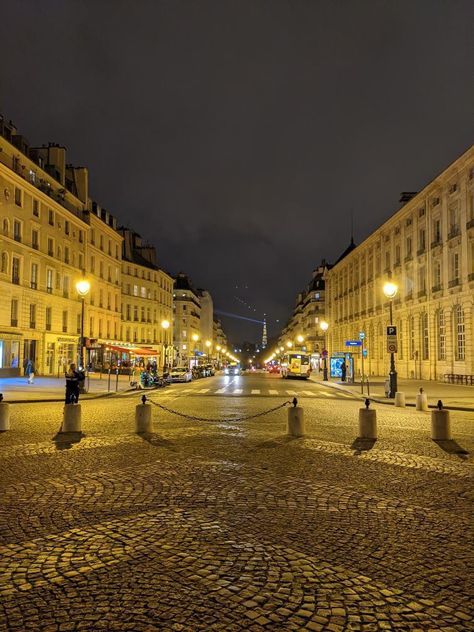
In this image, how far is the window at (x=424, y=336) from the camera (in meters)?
46.2

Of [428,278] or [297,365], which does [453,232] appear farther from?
[297,365]

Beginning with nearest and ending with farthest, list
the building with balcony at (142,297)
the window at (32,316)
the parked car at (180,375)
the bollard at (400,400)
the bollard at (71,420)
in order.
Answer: the bollard at (71,420) < the bollard at (400,400) < the parked car at (180,375) < the window at (32,316) < the building with balcony at (142,297)

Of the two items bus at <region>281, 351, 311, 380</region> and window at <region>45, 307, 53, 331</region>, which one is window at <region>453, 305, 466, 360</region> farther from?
window at <region>45, 307, 53, 331</region>

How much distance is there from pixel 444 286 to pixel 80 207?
120 feet

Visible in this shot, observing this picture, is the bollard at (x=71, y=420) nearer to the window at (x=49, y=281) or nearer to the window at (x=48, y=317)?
the window at (x=48, y=317)

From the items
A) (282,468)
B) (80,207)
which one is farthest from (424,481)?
(80,207)

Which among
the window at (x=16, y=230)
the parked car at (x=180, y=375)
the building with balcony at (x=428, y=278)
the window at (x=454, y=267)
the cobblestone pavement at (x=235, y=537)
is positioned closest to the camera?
the cobblestone pavement at (x=235, y=537)

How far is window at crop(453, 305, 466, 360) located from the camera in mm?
39406

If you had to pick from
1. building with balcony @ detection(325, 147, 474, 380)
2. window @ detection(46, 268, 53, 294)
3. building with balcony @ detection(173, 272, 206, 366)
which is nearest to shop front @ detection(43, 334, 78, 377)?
window @ detection(46, 268, 53, 294)

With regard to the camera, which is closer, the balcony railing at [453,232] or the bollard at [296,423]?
the bollard at [296,423]

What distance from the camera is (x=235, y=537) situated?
18.9 ft

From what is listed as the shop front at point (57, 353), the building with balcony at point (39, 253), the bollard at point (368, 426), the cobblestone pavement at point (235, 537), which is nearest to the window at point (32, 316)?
the building with balcony at point (39, 253)

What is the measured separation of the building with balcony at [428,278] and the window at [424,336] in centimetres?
8

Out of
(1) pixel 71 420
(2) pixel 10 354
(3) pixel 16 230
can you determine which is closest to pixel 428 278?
(3) pixel 16 230
